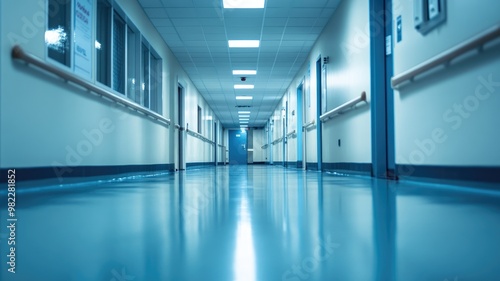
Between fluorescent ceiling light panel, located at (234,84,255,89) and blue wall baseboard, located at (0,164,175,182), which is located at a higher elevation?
fluorescent ceiling light panel, located at (234,84,255,89)

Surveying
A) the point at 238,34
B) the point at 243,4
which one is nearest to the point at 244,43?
the point at 238,34

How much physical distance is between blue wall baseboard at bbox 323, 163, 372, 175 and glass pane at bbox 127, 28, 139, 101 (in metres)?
3.44

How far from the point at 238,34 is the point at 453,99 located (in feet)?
17.2

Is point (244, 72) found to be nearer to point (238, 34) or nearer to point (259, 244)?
point (238, 34)

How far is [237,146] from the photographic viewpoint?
98.6 feet

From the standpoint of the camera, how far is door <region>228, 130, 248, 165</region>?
3006cm

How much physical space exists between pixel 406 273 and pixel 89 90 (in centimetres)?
384

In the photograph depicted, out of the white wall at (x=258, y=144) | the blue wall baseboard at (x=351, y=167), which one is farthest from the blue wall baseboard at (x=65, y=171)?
the white wall at (x=258, y=144)

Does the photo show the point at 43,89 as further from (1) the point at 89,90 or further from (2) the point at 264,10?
(2) the point at 264,10

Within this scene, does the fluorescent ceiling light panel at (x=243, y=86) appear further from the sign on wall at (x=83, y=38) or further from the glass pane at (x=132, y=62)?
the sign on wall at (x=83, y=38)

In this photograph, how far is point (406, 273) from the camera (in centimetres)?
69

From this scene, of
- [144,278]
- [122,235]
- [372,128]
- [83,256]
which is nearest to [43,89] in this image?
[122,235]

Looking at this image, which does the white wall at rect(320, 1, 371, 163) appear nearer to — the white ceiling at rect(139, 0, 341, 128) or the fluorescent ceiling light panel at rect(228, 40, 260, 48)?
the white ceiling at rect(139, 0, 341, 128)

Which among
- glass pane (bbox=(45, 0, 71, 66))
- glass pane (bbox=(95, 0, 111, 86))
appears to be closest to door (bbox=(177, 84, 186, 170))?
glass pane (bbox=(95, 0, 111, 86))
